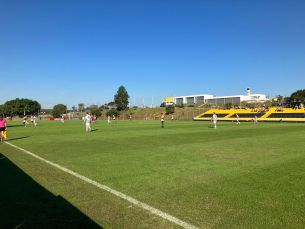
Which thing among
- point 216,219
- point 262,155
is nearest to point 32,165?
point 216,219

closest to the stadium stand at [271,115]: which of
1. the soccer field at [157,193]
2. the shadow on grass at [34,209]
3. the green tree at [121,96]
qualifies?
the soccer field at [157,193]

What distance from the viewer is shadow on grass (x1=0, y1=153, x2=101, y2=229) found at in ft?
11.4

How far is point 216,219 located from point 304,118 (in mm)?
47469

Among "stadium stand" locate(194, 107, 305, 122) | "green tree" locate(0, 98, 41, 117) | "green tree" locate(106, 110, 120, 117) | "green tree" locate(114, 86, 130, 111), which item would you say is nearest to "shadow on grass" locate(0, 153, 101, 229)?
"stadium stand" locate(194, 107, 305, 122)

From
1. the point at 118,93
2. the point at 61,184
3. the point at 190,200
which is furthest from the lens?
the point at 118,93

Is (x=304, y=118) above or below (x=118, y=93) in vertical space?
below

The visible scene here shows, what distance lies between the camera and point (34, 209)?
156 inches

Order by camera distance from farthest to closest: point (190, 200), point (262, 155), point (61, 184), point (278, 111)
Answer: point (278, 111), point (262, 155), point (61, 184), point (190, 200)

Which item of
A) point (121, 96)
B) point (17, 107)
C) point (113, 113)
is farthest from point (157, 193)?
point (17, 107)

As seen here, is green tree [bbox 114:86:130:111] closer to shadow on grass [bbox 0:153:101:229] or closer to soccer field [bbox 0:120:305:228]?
soccer field [bbox 0:120:305:228]

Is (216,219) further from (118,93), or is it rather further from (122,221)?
(118,93)

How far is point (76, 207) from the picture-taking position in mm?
4027

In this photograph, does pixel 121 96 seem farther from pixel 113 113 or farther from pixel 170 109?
pixel 170 109

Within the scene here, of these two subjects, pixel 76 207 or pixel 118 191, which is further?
pixel 118 191
